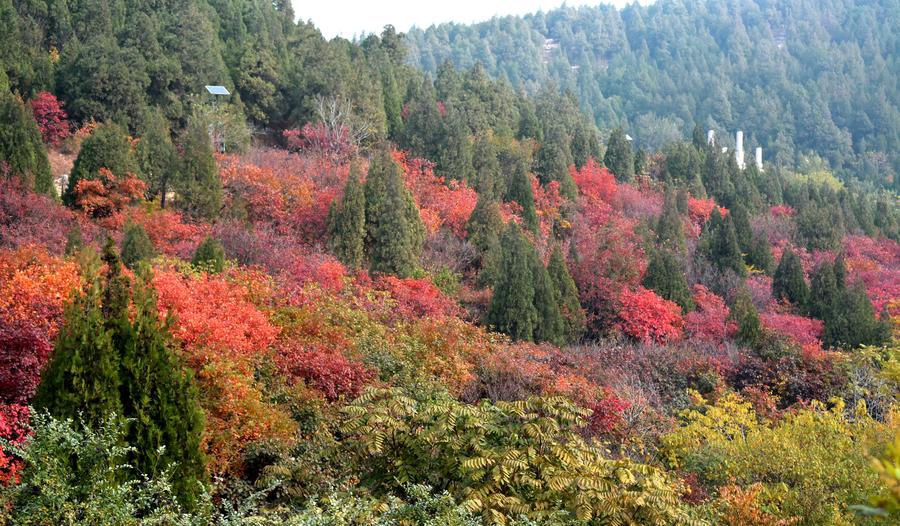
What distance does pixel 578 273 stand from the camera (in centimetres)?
2925

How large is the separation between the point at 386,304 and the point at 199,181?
339 inches

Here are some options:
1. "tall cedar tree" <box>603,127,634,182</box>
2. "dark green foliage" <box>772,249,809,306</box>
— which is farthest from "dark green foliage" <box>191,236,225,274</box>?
"tall cedar tree" <box>603,127,634,182</box>

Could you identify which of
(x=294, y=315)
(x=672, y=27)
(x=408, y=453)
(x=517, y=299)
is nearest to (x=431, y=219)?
(x=517, y=299)

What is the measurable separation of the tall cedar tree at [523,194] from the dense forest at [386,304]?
130mm

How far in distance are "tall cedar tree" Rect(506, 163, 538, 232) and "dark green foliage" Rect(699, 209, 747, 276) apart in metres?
8.44

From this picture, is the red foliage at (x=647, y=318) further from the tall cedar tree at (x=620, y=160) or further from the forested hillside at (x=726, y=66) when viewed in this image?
the forested hillside at (x=726, y=66)

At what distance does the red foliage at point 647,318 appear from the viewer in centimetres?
2653

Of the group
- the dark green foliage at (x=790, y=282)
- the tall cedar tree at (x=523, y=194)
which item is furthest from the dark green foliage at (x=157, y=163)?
the dark green foliage at (x=790, y=282)

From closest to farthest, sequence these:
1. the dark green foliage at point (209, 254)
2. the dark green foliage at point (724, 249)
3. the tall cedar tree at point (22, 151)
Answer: the dark green foliage at point (209, 254), the tall cedar tree at point (22, 151), the dark green foliage at point (724, 249)

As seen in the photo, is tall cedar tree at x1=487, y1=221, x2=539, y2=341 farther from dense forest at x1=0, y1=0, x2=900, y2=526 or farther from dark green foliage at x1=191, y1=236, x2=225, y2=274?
dark green foliage at x1=191, y1=236, x2=225, y2=274

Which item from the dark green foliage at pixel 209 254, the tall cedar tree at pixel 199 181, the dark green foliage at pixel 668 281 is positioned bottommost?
the dark green foliage at pixel 668 281

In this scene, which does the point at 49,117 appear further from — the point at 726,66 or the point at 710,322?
the point at 726,66

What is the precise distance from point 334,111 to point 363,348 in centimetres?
2184

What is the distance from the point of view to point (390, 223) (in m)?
27.1
